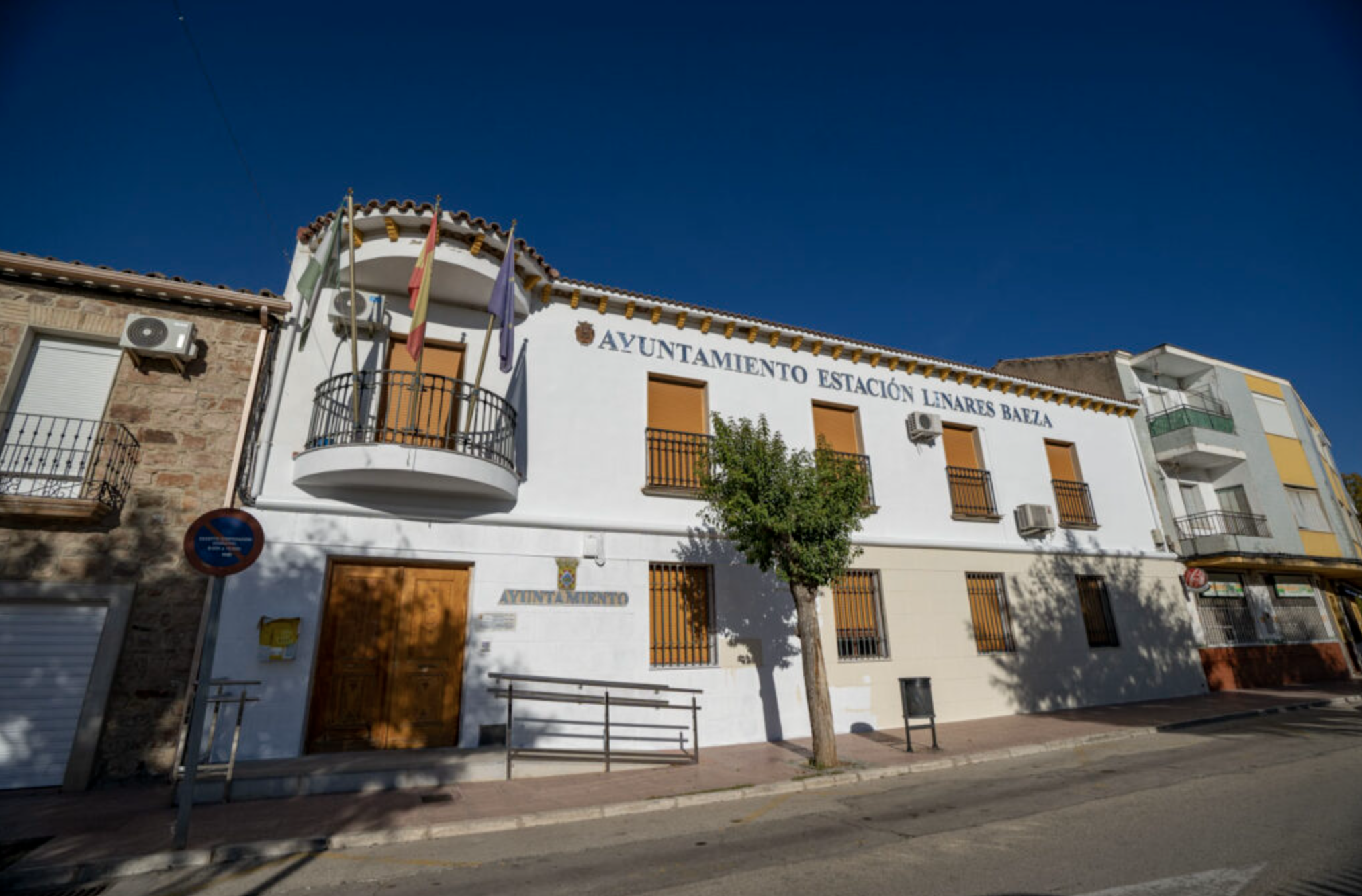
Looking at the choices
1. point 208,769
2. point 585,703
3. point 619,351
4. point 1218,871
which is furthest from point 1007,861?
point 619,351

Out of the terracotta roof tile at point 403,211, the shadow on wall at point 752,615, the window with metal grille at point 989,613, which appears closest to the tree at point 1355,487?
the window with metal grille at point 989,613

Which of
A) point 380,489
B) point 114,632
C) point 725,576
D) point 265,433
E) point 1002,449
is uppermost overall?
point 1002,449

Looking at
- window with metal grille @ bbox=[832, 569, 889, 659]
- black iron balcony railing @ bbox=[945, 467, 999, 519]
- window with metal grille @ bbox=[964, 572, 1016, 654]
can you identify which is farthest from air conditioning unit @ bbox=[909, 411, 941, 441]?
window with metal grille @ bbox=[832, 569, 889, 659]

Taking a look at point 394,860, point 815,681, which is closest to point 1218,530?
point 815,681

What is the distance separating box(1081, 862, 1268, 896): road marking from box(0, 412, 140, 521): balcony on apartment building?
31.5 ft

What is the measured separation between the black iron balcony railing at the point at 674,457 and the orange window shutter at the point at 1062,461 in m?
8.94

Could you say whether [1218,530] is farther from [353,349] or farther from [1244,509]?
[353,349]

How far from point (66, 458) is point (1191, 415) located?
2298cm

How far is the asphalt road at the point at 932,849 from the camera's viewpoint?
3.66 m

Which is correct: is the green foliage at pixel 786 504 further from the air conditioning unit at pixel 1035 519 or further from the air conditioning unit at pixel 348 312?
the air conditioning unit at pixel 1035 519

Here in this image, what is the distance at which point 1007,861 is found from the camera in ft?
13.0

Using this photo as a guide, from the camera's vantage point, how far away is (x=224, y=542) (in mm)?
4805

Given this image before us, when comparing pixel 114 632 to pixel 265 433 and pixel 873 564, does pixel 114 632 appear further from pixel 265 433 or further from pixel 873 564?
pixel 873 564

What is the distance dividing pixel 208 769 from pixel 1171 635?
17.7 m
